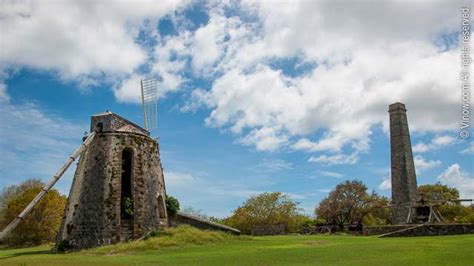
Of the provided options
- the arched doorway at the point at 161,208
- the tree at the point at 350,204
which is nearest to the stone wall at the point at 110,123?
the arched doorway at the point at 161,208

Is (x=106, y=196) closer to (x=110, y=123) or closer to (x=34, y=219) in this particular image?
(x=110, y=123)

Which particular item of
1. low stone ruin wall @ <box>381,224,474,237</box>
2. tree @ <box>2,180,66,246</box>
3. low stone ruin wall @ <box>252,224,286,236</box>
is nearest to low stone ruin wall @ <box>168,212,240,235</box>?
low stone ruin wall @ <box>381,224,474,237</box>

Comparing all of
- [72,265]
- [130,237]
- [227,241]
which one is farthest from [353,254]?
[130,237]

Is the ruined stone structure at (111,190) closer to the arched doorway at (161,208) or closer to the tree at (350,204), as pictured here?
the arched doorway at (161,208)

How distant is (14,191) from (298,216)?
33.6 metres

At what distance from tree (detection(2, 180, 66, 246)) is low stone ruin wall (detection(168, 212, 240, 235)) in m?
15.4

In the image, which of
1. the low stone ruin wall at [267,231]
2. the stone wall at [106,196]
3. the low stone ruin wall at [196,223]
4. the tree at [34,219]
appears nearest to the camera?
the stone wall at [106,196]

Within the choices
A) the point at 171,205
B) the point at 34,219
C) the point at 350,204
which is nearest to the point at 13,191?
the point at 34,219

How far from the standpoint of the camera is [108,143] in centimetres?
2586

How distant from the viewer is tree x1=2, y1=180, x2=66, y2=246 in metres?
38.7

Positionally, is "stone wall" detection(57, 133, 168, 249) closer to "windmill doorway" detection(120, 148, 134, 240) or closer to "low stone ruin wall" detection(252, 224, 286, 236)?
"windmill doorway" detection(120, 148, 134, 240)

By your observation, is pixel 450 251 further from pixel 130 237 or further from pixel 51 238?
pixel 51 238

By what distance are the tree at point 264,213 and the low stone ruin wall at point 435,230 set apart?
2713cm

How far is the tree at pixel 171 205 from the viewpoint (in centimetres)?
3050
